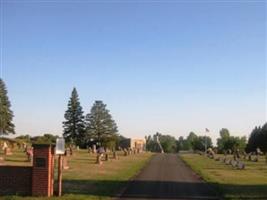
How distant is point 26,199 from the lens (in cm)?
2023

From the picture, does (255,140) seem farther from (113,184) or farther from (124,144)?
(113,184)

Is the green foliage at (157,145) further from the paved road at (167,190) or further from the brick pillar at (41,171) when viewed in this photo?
the brick pillar at (41,171)

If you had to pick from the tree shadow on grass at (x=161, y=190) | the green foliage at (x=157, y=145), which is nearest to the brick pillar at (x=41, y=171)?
the tree shadow on grass at (x=161, y=190)

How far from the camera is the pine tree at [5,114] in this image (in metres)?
101

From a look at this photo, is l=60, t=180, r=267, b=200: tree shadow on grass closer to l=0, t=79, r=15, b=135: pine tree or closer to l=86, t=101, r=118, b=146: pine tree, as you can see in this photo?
l=0, t=79, r=15, b=135: pine tree

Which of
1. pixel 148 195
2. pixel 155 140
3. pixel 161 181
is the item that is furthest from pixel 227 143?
pixel 148 195

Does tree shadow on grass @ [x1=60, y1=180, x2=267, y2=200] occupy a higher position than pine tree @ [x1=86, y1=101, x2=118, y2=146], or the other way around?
pine tree @ [x1=86, y1=101, x2=118, y2=146]

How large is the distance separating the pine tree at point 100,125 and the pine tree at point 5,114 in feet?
61.8

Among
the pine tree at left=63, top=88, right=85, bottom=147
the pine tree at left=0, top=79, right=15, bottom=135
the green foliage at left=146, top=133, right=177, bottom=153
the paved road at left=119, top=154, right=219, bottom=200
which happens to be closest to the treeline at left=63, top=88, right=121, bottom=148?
the pine tree at left=63, top=88, right=85, bottom=147

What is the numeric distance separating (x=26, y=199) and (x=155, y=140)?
169036mm

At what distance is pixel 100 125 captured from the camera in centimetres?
11975

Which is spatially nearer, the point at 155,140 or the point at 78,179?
the point at 78,179

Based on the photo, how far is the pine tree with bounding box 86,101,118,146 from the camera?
118688 mm

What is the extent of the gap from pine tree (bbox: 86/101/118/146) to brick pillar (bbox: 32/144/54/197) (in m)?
95.0
